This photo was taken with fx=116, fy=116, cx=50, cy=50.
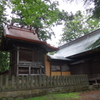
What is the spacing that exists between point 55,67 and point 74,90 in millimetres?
5363

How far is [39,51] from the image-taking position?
11.5 m

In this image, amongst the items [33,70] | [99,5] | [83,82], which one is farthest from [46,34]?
[99,5]

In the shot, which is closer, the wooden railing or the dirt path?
the dirt path

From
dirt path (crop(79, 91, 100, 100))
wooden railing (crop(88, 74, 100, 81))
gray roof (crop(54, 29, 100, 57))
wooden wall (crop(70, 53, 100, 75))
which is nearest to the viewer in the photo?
dirt path (crop(79, 91, 100, 100))

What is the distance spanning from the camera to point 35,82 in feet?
23.0

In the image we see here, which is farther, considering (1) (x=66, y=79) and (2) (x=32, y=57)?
(2) (x=32, y=57)

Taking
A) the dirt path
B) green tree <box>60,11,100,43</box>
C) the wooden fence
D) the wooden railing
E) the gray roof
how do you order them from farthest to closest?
green tree <box>60,11,100,43</box> < the gray roof < the wooden railing < the dirt path < the wooden fence

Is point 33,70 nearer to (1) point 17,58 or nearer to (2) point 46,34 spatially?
(1) point 17,58

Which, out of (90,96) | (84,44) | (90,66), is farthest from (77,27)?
(90,96)

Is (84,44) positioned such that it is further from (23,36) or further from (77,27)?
(77,27)

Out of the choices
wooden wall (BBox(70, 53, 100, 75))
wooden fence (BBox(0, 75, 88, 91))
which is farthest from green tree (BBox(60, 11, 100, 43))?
wooden fence (BBox(0, 75, 88, 91))

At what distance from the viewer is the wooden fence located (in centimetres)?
603

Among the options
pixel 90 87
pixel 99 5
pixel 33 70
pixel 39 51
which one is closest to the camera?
pixel 99 5

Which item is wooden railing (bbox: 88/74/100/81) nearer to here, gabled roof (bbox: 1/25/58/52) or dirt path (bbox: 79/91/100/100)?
dirt path (bbox: 79/91/100/100)
